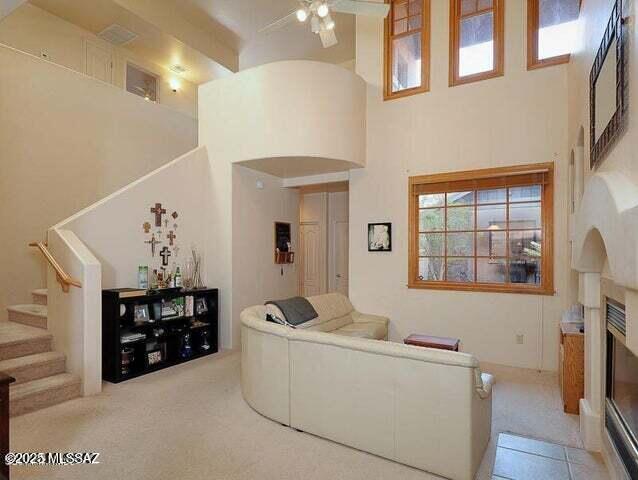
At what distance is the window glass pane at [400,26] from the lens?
554 centimetres

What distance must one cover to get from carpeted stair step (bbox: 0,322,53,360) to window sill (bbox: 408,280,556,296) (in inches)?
171

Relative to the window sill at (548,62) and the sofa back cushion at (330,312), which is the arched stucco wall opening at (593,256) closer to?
the sofa back cushion at (330,312)

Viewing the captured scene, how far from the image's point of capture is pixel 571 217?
4105 millimetres

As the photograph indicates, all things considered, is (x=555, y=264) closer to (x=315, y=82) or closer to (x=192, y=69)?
(x=315, y=82)

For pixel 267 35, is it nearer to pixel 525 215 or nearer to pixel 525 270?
pixel 525 215

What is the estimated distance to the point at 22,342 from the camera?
3.78m

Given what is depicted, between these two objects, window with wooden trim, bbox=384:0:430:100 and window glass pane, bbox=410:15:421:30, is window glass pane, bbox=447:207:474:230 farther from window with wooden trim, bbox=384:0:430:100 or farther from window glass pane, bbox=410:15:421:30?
window glass pane, bbox=410:15:421:30

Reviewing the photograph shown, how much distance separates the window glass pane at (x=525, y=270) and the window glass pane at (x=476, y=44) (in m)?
2.48

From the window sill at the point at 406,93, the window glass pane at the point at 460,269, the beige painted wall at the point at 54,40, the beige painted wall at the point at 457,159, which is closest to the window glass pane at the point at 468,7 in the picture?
the beige painted wall at the point at 457,159

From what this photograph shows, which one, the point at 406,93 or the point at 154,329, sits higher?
the point at 406,93

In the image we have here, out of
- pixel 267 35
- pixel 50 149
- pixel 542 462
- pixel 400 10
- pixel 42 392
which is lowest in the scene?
pixel 542 462

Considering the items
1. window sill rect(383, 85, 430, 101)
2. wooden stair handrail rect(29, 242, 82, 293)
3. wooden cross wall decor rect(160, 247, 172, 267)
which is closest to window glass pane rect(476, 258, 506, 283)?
window sill rect(383, 85, 430, 101)

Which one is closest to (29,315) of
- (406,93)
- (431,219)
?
(431,219)

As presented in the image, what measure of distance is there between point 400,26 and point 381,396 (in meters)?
5.15
